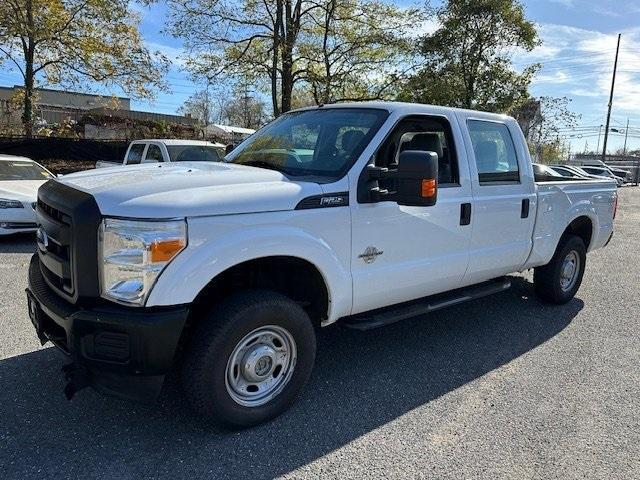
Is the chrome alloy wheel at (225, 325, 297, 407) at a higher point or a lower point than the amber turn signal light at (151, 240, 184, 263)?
lower

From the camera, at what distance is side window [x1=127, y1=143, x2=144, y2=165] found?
11.4 meters

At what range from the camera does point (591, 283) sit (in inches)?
281

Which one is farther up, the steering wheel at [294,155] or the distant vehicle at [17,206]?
the steering wheel at [294,155]

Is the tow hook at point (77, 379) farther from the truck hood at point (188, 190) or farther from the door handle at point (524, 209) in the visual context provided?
the door handle at point (524, 209)

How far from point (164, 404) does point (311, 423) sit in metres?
0.96

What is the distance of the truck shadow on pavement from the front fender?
659mm

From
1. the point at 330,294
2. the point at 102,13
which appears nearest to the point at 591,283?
the point at 330,294

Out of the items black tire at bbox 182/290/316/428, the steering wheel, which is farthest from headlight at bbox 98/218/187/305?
the steering wheel

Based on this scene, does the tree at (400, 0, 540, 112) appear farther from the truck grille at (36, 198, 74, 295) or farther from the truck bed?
the truck grille at (36, 198, 74, 295)

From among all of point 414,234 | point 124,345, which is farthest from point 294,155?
point 124,345

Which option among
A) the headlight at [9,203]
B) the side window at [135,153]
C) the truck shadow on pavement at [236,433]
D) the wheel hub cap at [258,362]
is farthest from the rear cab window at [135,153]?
the wheel hub cap at [258,362]

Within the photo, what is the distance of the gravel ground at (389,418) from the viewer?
2.80 meters

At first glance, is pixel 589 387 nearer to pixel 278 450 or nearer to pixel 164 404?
pixel 278 450

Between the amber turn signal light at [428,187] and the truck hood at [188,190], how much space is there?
635 millimetres
